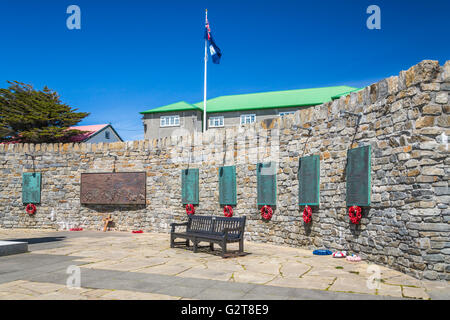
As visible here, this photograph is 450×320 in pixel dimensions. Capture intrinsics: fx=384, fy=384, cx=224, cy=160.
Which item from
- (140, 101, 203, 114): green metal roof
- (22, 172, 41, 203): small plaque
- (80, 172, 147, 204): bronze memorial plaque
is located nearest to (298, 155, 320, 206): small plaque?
(80, 172, 147, 204): bronze memorial plaque

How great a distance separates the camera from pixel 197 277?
5.71m

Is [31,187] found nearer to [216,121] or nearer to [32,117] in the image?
[32,117]

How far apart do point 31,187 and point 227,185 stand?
27.1ft

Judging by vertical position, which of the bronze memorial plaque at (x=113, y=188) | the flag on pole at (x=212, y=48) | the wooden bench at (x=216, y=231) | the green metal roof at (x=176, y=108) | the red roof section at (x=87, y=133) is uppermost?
the flag on pole at (x=212, y=48)

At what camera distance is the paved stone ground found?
4746 millimetres

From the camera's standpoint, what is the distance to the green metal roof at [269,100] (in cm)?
2814

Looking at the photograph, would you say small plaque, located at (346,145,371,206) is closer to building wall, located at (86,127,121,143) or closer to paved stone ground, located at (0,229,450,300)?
paved stone ground, located at (0,229,450,300)

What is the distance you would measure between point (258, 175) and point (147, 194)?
16.3ft

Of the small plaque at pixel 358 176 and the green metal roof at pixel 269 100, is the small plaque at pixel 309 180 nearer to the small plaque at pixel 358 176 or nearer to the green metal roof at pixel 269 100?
the small plaque at pixel 358 176

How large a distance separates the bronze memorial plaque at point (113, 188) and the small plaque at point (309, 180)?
637 cm

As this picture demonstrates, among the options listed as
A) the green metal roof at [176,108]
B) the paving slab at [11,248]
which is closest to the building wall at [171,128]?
the green metal roof at [176,108]

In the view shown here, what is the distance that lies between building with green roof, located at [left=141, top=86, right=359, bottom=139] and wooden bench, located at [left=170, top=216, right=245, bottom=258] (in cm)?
2042

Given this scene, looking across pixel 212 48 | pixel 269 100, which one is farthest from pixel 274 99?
pixel 212 48
